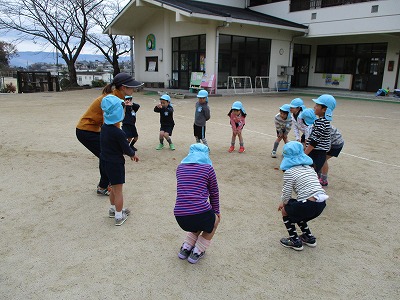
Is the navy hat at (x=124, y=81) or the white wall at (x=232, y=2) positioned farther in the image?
the white wall at (x=232, y=2)

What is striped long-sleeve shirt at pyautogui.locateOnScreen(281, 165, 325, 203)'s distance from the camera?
2.83 metres

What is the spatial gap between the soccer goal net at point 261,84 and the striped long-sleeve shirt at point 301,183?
56.0 ft

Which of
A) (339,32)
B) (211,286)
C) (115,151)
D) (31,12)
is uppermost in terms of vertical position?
(31,12)

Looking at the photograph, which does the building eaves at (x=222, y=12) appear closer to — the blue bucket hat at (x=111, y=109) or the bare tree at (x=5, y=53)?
the blue bucket hat at (x=111, y=109)

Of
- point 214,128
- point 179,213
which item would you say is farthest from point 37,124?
point 179,213

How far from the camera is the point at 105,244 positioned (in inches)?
122

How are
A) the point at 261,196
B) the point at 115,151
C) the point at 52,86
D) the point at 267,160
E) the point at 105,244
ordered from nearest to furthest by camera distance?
the point at 105,244
the point at 115,151
the point at 261,196
the point at 267,160
the point at 52,86

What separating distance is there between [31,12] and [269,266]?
86.5 ft

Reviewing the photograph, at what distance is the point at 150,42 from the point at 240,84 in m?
6.85

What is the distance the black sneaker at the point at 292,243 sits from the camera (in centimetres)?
306

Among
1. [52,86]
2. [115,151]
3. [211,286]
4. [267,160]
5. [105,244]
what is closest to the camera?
[211,286]

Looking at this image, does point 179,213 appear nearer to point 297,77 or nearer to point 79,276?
point 79,276

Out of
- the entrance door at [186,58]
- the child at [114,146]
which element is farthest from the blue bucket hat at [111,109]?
the entrance door at [186,58]

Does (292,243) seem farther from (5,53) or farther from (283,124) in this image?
(5,53)
